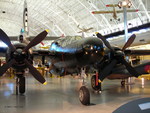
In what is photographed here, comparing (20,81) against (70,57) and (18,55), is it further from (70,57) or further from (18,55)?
(70,57)

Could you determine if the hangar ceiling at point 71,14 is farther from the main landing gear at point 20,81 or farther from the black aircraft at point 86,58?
the main landing gear at point 20,81

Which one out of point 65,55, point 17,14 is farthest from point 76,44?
point 17,14

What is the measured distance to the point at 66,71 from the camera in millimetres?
9023

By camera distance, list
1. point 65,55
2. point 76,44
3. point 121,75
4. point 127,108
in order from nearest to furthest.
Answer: point 127,108 → point 76,44 → point 65,55 → point 121,75

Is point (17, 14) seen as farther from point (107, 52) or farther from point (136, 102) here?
point (136, 102)

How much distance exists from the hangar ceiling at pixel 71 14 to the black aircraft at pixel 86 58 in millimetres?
21620

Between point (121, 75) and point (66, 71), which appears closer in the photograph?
point (66, 71)

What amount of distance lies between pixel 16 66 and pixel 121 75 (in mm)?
6286

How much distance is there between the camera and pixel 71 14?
37.5 m

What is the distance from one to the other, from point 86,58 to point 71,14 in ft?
105

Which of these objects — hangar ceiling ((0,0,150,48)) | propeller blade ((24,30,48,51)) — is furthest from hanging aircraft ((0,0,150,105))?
hangar ceiling ((0,0,150,48))

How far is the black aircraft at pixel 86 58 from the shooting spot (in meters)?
6.87

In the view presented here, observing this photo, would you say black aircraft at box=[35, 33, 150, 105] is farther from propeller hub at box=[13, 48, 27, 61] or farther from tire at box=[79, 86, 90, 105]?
propeller hub at box=[13, 48, 27, 61]

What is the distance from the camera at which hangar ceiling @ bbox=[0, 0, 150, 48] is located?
31.5 meters
